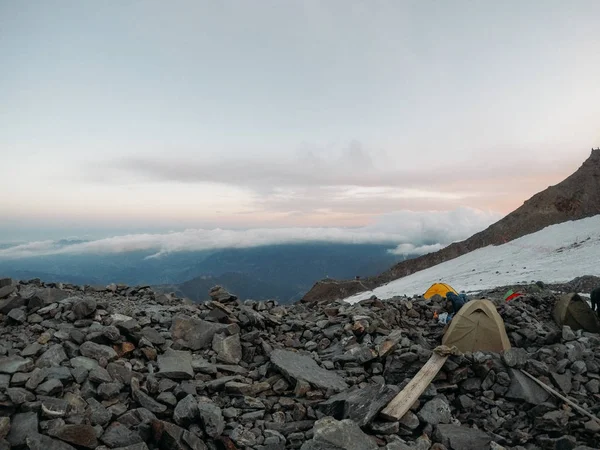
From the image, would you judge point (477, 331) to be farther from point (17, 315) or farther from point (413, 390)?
point (17, 315)

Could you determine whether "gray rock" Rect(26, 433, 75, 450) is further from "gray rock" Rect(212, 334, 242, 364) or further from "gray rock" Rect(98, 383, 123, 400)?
"gray rock" Rect(212, 334, 242, 364)

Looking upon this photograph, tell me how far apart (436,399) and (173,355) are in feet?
19.9

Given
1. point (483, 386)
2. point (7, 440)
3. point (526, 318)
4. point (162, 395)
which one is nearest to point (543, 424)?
point (483, 386)

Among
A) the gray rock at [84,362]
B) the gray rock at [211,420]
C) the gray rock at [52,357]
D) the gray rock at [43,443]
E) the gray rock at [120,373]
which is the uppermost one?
the gray rock at [52,357]

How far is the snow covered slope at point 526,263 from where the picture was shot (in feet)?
94.1

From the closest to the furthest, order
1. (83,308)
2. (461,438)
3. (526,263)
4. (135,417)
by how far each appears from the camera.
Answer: (135,417), (461,438), (83,308), (526,263)

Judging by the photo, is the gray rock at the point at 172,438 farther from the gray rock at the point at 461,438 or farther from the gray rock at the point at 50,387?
the gray rock at the point at 461,438

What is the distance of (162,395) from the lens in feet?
23.4

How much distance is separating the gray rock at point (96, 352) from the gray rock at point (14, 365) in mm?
952

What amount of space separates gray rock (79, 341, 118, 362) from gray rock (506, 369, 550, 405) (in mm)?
9270

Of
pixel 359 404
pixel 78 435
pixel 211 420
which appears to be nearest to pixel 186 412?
pixel 211 420

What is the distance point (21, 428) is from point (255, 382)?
414 centimetres

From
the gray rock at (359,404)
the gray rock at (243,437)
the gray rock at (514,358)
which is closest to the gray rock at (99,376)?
the gray rock at (243,437)

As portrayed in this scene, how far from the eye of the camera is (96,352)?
312 inches
